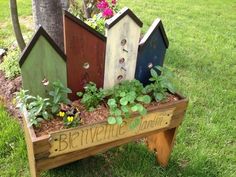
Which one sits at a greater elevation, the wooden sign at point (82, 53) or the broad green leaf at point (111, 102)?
the wooden sign at point (82, 53)

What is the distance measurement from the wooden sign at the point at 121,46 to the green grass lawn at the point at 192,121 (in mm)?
752

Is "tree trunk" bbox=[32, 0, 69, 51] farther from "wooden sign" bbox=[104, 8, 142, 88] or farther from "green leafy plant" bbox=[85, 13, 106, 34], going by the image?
"wooden sign" bbox=[104, 8, 142, 88]

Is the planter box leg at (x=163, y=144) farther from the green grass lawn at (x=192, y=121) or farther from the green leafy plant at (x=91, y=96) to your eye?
the green leafy plant at (x=91, y=96)

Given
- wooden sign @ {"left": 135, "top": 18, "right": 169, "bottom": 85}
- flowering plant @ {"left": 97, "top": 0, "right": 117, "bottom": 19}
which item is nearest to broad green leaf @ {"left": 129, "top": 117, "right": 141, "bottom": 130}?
wooden sign @ {"left": 135, "top": 18, "right": 169, "bottom": 85}

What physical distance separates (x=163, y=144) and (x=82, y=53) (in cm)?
102

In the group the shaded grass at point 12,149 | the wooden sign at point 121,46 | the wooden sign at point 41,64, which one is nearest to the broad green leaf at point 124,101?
the wooden sign at point 121,46

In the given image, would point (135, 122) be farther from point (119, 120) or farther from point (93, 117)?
point (93, 117)

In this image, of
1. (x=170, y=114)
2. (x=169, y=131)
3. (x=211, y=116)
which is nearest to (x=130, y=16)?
(x=170, y=114)

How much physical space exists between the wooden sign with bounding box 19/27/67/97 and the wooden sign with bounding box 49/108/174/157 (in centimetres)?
30

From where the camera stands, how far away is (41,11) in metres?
2.71

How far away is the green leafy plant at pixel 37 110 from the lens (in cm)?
171

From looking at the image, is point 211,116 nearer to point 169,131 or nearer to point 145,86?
point 169,131

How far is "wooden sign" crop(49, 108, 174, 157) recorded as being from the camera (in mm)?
1730

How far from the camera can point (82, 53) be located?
1.86 meters
